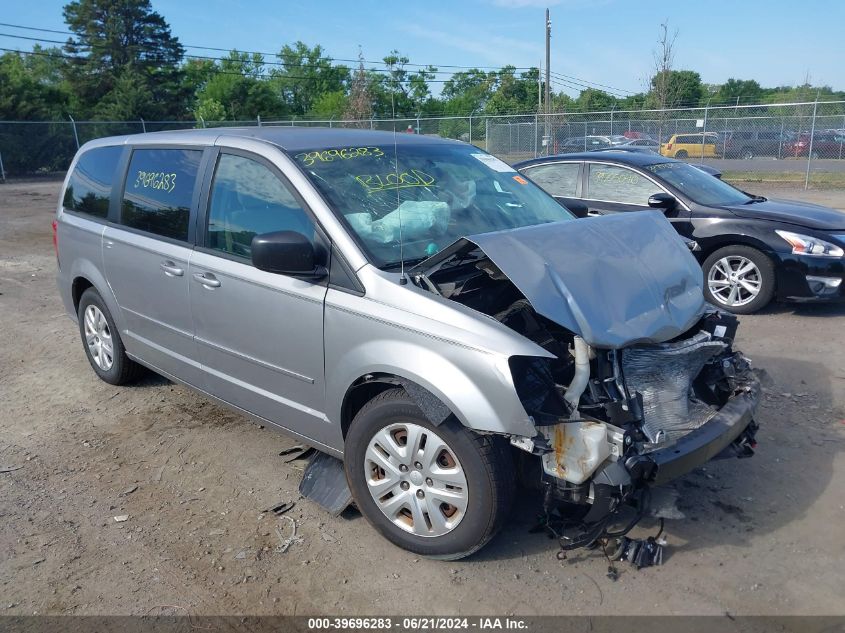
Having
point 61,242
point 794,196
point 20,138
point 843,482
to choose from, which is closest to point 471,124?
point 794,196

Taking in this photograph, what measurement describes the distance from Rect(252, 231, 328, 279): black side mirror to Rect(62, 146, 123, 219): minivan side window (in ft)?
7.69

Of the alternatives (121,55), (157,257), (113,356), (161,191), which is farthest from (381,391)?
(121,55)

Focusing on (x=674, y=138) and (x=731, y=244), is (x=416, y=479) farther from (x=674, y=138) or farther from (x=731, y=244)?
(x=674, y=138)

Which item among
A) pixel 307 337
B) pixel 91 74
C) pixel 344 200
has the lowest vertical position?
pixel 307 337

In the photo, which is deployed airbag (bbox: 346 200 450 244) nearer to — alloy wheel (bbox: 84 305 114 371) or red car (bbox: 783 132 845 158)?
alloy wheel (bbox: 84 305 114 371)

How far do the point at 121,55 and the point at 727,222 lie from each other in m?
51.5

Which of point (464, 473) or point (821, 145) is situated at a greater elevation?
point (821, 145)

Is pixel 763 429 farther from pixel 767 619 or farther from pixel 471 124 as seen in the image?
pixel 471 124

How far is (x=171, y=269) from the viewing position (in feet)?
13.6

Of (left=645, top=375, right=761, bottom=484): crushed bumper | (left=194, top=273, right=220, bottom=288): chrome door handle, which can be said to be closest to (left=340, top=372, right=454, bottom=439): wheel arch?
(left=645, top=375, right=761, bottom=484): crushed bumper

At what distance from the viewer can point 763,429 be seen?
4387 millimetres

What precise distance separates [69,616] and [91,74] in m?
51.4

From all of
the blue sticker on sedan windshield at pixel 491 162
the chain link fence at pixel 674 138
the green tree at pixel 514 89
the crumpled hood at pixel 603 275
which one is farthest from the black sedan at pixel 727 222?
the green tree at pixel 514 89

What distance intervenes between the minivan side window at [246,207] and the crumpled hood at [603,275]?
85cm
